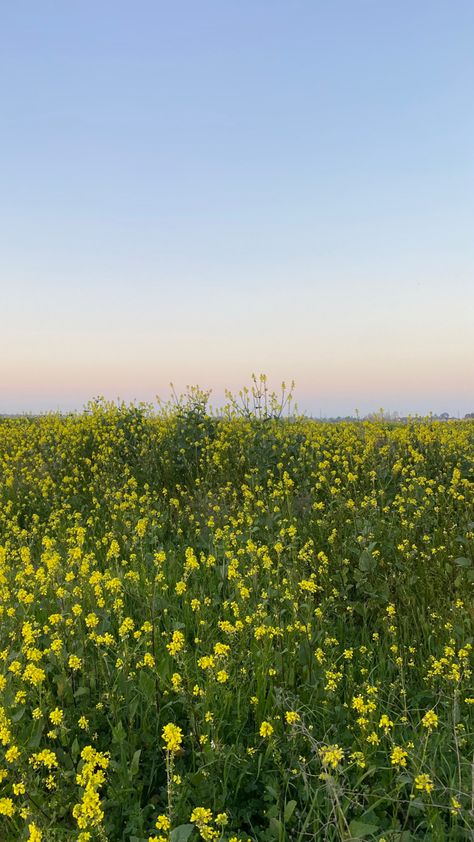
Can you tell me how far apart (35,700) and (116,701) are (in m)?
0.62

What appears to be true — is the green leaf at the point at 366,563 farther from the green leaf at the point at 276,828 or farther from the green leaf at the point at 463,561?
the green leaf at the point at 276,828

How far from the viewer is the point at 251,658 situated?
11.8ft

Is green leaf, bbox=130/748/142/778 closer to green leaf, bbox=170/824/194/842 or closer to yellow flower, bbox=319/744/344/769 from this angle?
green leaf, bbox=170/824/194/842

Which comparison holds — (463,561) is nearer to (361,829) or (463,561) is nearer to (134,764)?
(361,829)

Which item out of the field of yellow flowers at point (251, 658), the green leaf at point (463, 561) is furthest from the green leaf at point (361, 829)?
the green leaf at point (463, 561)

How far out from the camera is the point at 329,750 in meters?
2.23

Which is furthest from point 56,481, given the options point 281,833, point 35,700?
point 281,833

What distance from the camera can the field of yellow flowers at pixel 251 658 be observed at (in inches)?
101

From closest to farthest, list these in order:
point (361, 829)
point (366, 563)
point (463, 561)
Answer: point (361, 829), point (366, 563), point (463, 561)

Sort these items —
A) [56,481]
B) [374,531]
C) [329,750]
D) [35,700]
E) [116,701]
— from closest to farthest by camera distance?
1. [329,750]
2. [116,701]
3. [35,700]
4. [374,531]
5. [56,481]

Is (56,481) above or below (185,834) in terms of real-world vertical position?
above

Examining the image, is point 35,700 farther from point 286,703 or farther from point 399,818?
point 399,818

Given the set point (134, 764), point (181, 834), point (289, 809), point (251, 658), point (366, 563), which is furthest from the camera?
point (366, 563)

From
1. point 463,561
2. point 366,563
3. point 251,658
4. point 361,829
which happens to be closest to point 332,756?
point 361,829
